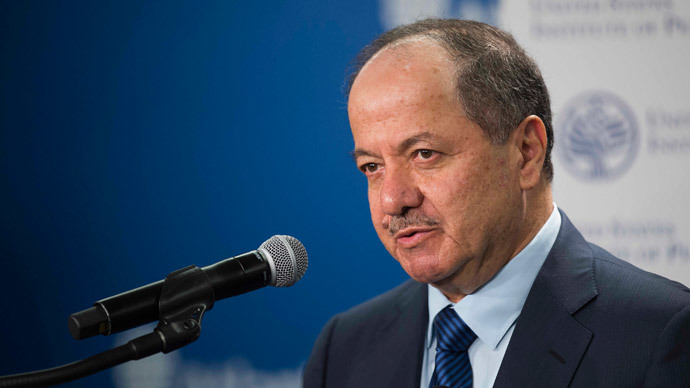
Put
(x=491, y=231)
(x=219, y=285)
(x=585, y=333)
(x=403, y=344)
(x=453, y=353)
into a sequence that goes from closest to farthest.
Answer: (x=219, y=285) < (x=585, y=333) < (x=491, y=231) < (x=453, y=353) < (x=403, y=344)

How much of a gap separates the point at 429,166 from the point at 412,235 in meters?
0.18

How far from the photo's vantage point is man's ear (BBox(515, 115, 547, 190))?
1854 millimetres

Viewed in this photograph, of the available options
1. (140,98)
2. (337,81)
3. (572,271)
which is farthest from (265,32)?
(572,271)

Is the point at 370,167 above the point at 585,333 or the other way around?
above

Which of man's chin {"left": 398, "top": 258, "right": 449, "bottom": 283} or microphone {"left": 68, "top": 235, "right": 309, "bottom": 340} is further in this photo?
man's chin {"left": 398, "top": 258, "right": 449, "bottom": 283}

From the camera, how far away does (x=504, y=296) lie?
185 centimetres

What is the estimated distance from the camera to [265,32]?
3154 millimetres

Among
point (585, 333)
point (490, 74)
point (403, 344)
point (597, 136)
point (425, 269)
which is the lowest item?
point (403, 344)

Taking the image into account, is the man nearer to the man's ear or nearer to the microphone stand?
the man's ear

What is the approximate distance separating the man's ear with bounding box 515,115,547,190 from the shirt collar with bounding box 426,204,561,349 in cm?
16

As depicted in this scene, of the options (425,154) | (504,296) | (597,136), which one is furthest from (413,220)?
(597,136)

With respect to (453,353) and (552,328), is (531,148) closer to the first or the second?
(552,328)

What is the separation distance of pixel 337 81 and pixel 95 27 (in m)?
1.11

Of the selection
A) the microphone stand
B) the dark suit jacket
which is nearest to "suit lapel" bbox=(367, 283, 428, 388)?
the dark suit jacket
